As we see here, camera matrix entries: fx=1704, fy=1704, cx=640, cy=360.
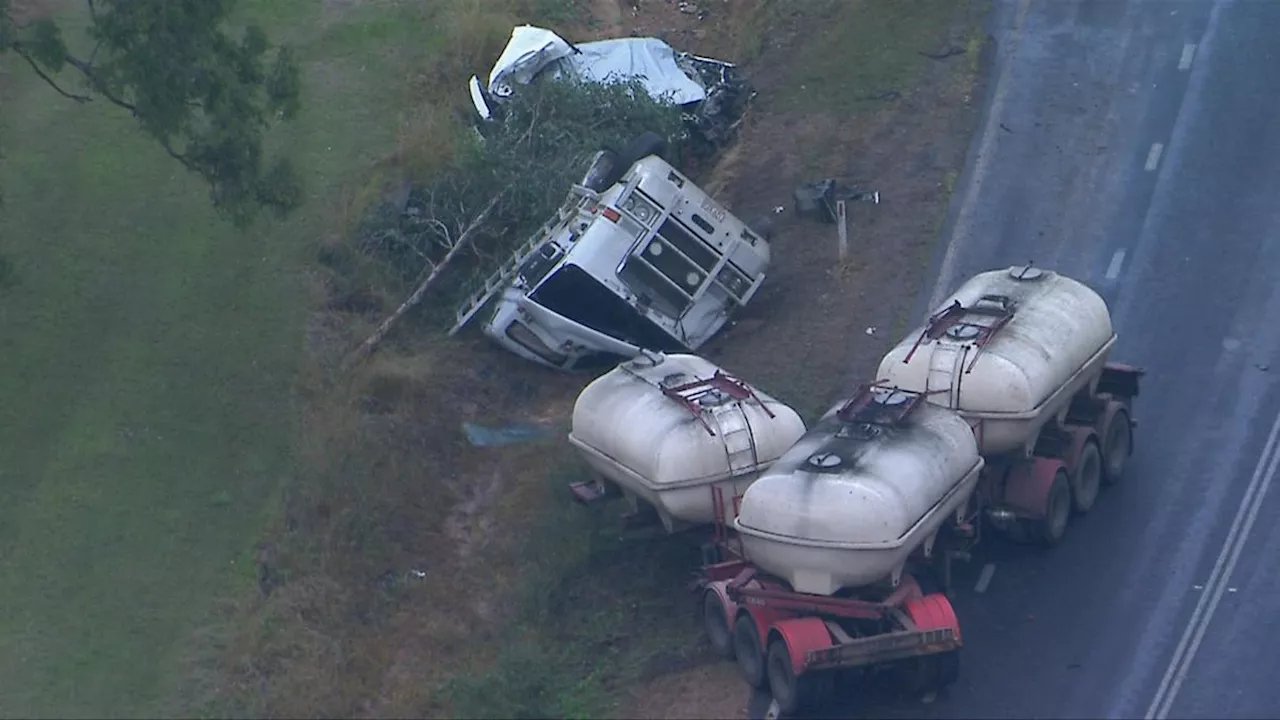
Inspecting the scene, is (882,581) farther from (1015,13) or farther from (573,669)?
(1015,13)

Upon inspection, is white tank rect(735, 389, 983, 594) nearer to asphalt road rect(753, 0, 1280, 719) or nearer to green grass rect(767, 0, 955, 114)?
asphalt road rect(753, 0, 1280, 719)

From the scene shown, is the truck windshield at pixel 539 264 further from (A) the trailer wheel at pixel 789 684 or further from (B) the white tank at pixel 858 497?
(A) the trailer wheel at pixel 789 684

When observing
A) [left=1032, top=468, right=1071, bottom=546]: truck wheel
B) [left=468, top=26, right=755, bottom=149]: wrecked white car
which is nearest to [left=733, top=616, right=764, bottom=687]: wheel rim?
[left=1032, top=468, right=1071, bottom=546]: truck wheel

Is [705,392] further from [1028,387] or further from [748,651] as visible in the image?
[1028,387]

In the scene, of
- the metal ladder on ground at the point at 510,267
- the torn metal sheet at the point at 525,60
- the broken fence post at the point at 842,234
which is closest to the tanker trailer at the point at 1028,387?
the broken fence post at the point at 842,234

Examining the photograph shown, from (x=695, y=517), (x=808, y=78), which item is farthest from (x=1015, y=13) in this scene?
(x=695, y=517)

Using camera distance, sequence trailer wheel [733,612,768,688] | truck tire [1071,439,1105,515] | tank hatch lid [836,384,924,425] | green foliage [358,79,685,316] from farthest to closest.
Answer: green foliage [358,79,685,316]
truck tire [1071,439,1105,515]
tank hatch lid [836,384,924,425]
trailer wheel [733,612,768,688]

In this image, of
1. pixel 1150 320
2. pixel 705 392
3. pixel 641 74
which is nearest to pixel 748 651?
pixel 705 392
